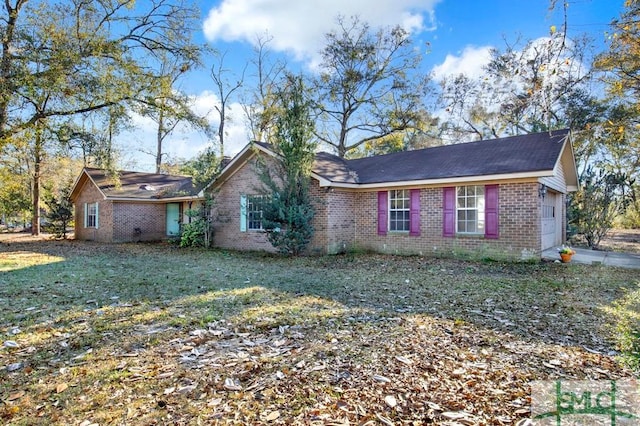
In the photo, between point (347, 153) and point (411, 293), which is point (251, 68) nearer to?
point (347, 153)

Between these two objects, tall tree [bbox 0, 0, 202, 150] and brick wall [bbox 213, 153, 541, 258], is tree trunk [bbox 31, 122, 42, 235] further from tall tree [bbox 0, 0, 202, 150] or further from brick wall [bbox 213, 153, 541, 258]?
brick wall [bbox 213, 153, 541, 258]

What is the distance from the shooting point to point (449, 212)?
36.9 feet

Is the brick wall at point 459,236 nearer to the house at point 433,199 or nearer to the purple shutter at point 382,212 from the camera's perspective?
the house at point 433,199

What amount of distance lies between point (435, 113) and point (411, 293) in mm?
21151

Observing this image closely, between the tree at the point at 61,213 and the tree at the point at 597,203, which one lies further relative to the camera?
the tree at the point at 61,213

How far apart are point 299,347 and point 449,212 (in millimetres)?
8620

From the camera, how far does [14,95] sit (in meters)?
12.5

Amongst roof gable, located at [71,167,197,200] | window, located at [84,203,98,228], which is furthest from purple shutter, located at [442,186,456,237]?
window, located at [84,203,98,228]

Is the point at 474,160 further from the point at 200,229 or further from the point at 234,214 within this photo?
the point at 200,229

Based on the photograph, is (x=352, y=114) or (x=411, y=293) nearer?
(x=411, y=293)

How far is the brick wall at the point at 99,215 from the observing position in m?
18.8

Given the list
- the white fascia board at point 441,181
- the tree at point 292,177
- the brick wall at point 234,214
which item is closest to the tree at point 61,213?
the brick wall at point 234,214

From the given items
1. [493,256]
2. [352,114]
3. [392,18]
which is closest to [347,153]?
[352,114]

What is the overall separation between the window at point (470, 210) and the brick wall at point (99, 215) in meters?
16.9
